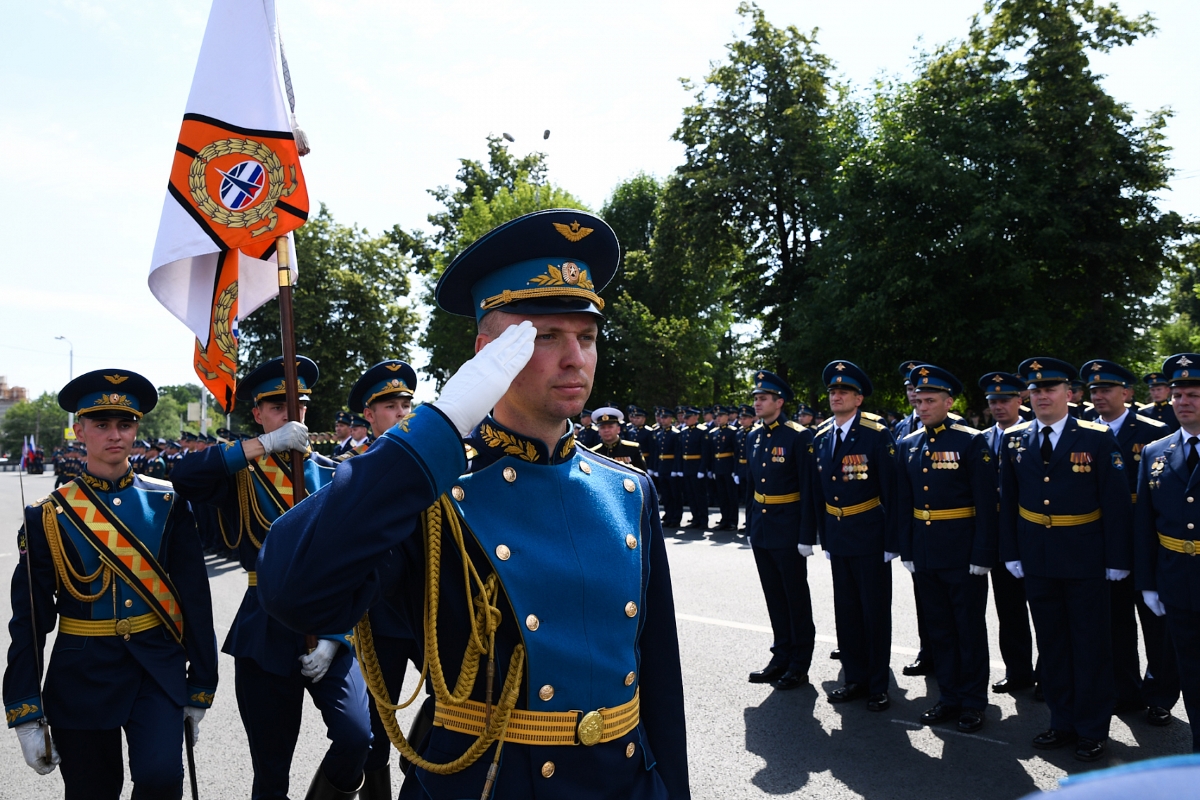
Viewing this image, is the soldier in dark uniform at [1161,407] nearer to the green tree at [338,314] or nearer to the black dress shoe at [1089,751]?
the black dress shoe at [1089,751]

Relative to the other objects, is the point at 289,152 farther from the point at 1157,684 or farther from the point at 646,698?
the point at 1157,684

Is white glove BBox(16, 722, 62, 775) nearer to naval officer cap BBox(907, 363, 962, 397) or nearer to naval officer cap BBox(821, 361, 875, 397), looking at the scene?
naval officer cap BBox(821, 361, 875, 397)

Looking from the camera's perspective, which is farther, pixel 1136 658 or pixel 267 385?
pixel 1136 658

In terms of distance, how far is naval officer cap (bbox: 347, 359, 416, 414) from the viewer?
566 centimetres

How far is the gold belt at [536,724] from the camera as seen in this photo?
1841 millimetres

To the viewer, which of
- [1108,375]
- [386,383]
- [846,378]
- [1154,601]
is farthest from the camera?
[1108,375]

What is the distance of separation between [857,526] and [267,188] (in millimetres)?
4960

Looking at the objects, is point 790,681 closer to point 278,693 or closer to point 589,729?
point 278,693

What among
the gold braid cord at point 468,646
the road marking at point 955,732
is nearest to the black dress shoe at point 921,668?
the road marking at point 955,732

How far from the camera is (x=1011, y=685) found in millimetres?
6535

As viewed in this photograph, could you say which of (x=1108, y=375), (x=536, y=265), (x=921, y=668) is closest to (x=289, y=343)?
(x=536, y=265)

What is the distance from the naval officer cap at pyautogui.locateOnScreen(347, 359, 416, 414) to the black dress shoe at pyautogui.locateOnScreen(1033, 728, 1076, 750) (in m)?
4.38

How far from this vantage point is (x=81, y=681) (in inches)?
144

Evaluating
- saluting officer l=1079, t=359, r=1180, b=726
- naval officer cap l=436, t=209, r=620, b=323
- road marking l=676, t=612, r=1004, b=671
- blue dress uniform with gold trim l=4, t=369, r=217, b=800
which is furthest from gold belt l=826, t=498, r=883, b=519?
naval officer cap l=436, t=209, r=620, b=323
